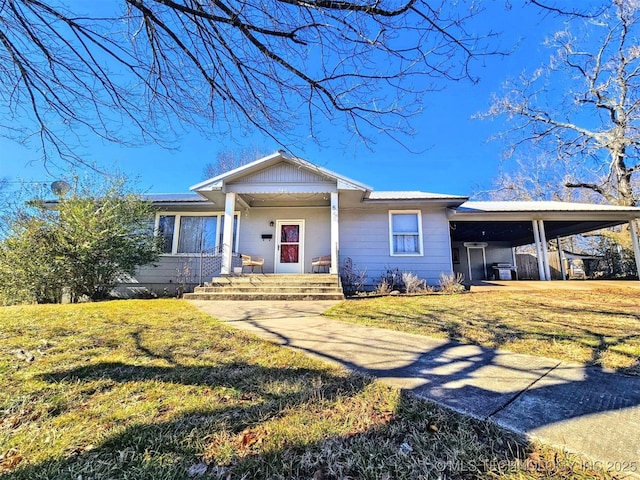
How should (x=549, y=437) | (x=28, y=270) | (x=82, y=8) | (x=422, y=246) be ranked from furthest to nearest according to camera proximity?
(x=422, y=246)
(x=28, y=270)
(x=82, y=8)
(x=549, y=437)

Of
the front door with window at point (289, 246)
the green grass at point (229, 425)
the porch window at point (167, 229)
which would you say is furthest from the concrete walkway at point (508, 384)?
the porch window at point (167, 229)

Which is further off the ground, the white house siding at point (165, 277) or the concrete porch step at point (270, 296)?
the white house siding at point (165, 277)

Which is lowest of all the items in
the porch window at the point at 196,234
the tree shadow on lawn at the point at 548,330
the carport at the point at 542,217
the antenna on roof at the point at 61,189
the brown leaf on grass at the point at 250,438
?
the brown leaf on grass at the point at 250,438

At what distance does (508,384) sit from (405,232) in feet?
28.9

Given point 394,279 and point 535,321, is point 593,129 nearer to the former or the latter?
point 394,279

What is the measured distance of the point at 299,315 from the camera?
5.92 m

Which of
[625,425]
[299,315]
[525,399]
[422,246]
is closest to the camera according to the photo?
[625,425]

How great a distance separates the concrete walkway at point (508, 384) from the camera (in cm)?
171

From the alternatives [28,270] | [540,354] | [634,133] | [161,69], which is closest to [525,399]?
[540,354]

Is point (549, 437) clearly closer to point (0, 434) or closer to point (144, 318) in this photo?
point (0, 434)

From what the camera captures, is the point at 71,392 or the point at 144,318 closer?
the point at 71,392

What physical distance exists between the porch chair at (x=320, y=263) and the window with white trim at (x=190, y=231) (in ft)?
9.75

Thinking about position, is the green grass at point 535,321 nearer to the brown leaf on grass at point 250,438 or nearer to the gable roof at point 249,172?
the brown leaf on grass at point 250,438

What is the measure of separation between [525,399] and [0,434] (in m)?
3.43
